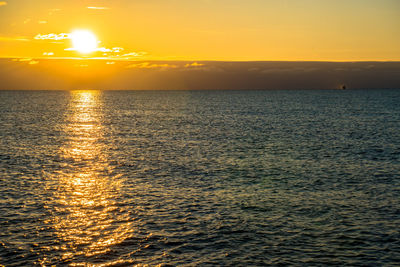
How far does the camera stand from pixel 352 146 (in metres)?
70.0

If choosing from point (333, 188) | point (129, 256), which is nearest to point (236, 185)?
point (333, 188)

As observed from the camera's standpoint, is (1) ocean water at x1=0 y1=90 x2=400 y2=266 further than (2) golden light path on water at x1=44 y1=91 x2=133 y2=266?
No

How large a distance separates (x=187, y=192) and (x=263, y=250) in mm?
14287

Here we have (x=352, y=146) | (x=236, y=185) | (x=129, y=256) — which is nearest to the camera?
(x=129, y=256)

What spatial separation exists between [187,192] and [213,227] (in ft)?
32.0

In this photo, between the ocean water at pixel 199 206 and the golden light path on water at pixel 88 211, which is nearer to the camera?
the ocean water at pixel 199 206

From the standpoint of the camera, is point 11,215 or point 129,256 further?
point 11,215

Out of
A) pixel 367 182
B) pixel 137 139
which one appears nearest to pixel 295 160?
pixel 367 182

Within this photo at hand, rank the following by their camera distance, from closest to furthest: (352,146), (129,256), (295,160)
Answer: (129,256) → (295,160) → (352,146)

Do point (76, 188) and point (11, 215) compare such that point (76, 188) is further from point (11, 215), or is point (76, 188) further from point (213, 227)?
point (213, 227)

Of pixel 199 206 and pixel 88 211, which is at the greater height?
pixel 88 211

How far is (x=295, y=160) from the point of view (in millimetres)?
56125

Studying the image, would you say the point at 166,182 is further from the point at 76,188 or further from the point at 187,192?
the point at 76,188

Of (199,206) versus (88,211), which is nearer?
(88,211)
